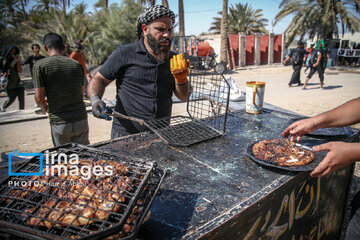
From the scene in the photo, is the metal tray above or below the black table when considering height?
above

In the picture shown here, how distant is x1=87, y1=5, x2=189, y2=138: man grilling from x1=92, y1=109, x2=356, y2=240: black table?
0.51 meters

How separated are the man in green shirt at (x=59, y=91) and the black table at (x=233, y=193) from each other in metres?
1.36

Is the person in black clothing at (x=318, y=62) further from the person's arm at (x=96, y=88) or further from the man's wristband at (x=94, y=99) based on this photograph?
the man's wristband at (x=94, y=99)

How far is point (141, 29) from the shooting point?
244 cm

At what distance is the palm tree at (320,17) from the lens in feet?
60.4

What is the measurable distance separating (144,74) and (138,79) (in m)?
0.08

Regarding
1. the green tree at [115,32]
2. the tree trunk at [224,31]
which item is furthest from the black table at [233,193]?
the green tree at [115,32]

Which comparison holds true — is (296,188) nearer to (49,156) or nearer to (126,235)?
(126,235)

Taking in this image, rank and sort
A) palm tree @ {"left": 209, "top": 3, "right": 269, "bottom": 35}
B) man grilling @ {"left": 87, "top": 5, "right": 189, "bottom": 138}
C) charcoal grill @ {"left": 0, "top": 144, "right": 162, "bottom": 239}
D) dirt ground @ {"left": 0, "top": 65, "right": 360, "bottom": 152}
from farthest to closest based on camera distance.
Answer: palm tree @ {"left": 209, "top": 3, "right": 269, "bottom": 35} < dirt ground @ {"left": 0, "top": 65, "right": 360, "bottom": 152} < man grilling @ {"left": 87, "top": 5, "right": 189, "bottom": 138} < charcoal grill @ {"left": 0, "top": 144, "right": 162, "bottom": 239}

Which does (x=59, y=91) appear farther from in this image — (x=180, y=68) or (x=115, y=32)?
(x=115, y=32)

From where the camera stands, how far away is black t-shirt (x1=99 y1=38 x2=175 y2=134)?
7.32 feet

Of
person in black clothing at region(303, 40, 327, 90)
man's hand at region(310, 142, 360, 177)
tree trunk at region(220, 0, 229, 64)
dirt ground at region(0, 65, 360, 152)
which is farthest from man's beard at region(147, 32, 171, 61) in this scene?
tree trunk at region(220, 0, 229, 64)

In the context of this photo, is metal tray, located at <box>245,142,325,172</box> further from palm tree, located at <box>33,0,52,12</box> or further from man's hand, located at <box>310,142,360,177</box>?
palm tree, located at <box>33,0,52,12</box>

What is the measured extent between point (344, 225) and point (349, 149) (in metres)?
1.71
